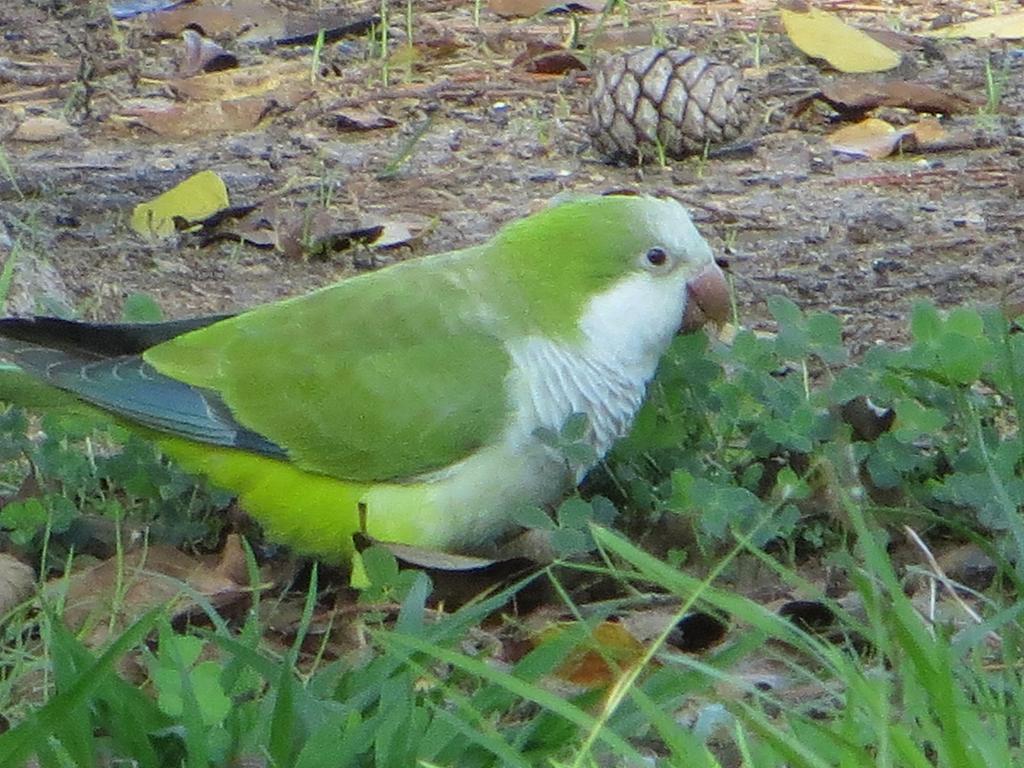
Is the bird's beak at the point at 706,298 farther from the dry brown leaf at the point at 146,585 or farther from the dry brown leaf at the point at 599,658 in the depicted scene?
the dry brown leaf at the point at 146,585

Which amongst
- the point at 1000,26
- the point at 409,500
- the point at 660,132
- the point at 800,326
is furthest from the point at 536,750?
the point at 1000,26

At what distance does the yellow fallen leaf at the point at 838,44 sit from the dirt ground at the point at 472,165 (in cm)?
8

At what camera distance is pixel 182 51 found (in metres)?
7.13

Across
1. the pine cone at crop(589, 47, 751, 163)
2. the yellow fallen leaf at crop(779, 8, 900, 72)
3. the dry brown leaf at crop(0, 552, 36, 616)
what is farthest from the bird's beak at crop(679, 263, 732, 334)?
the yellow fallen leaf at crop(779, 8, 900, 72)

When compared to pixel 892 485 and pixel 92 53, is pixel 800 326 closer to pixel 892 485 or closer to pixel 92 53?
pixel 892 485

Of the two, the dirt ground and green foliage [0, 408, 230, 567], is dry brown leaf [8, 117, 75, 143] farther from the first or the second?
green foliage [0, 408, 230, 567]

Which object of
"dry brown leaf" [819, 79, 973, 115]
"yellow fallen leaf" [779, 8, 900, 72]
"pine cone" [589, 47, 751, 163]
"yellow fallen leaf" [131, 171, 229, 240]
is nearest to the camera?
"yellow fallen leaf" [131, 171, 229, 240]

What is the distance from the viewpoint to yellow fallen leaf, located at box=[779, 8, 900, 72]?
649 centimetres

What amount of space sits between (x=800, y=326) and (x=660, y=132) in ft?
8.04

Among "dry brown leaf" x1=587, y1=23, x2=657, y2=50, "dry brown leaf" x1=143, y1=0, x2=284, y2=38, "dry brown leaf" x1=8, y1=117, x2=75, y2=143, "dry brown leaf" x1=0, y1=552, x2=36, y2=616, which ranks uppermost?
"dry brown leaf" x1=0, y1=552, x2=36, y2=616

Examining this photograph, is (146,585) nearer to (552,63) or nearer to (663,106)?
(663,106)

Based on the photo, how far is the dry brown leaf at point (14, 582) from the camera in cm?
325

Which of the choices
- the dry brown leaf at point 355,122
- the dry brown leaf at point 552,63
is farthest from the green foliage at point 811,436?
the dry brown leaf at point 552,63

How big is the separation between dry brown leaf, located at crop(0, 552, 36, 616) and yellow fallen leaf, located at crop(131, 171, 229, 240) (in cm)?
221
